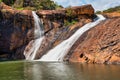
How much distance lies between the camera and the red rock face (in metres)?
33.9

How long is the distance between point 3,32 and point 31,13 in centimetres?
648

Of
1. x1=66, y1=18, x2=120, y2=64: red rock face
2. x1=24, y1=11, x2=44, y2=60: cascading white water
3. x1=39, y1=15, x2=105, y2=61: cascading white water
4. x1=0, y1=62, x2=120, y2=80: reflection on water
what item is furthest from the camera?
x1=24, y1=11, x2=44, y2=60: cascading white water

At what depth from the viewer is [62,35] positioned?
49719mm

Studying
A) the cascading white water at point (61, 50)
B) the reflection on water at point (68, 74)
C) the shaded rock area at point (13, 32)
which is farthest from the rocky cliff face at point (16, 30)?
the reflection on water at point (68, 74)

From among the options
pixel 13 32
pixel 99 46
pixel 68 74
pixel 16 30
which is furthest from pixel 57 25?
pixel 68 74

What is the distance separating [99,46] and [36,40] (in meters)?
21.2

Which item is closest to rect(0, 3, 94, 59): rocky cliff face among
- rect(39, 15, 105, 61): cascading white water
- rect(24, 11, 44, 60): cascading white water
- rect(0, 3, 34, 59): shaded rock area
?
rect(0, 3, 34, 59): shaded rock area

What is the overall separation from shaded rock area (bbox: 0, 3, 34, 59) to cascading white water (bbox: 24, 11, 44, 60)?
→ 5.14 ft

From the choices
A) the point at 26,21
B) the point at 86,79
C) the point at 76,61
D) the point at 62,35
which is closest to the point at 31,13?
the point at 26,21

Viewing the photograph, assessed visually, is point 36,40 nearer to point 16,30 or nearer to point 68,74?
point 16,30

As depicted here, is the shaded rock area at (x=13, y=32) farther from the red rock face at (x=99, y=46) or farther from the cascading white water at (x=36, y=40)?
the red rock face at (x=99, y=46)

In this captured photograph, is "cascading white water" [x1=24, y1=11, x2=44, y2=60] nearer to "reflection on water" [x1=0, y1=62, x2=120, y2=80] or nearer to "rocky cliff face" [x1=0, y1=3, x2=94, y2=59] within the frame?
"rocky cliff face" [x1=0, y1=3, x2=94, y2=59]

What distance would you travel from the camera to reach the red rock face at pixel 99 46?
33.9 metres

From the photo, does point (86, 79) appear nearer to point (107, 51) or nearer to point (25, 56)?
point (107, 51)
